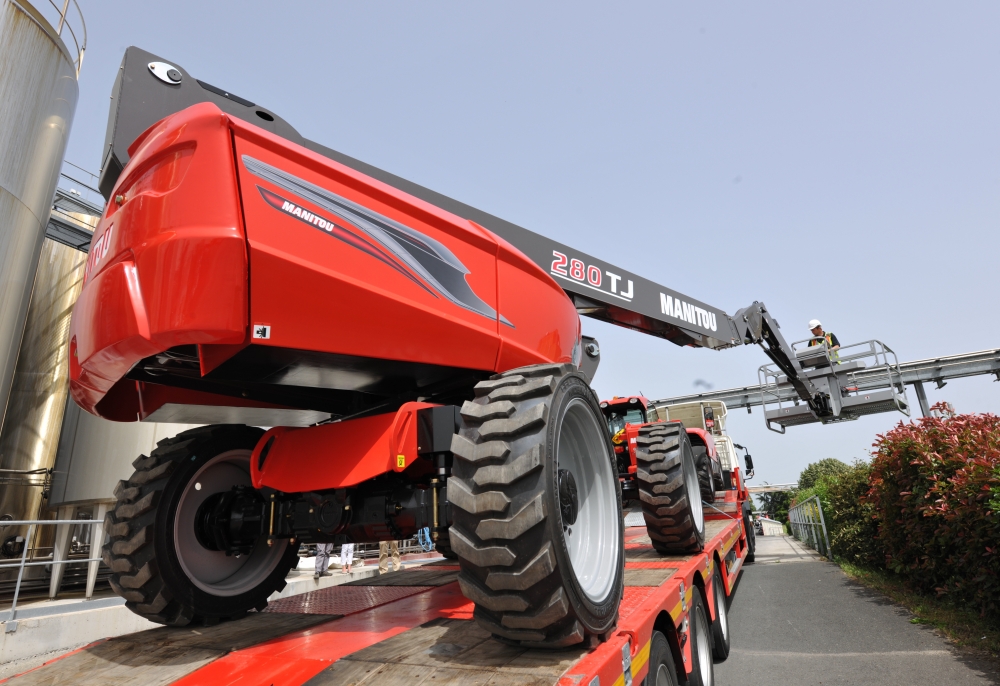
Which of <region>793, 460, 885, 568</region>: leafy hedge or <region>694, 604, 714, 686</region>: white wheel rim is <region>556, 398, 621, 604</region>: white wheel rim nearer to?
<region>694, 604, 714, 686</region>: white wheel rim

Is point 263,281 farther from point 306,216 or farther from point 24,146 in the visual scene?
point 24,146

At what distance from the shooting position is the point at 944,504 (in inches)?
252

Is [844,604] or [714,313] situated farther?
[844,604]

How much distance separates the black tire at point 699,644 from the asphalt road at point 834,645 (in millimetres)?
736

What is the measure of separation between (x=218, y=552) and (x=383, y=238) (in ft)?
7.37

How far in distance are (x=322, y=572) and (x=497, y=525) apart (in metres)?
9.29

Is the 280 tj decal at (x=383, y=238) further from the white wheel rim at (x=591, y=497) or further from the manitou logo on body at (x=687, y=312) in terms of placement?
the manitou logo on body at (x=687, y=312)

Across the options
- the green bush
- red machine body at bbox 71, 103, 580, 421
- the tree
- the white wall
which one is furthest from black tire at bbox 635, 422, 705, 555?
the tree

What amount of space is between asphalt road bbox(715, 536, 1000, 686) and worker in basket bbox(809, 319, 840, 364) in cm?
439

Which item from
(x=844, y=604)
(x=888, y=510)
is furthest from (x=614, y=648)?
(x=888, y=510)

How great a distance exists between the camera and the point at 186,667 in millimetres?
2617

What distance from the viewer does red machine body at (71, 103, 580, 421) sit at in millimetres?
2396

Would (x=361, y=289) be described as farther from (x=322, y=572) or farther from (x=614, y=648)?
(x=322, y=572)

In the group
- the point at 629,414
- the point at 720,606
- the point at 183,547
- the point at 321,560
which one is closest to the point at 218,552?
the point at 183,547
